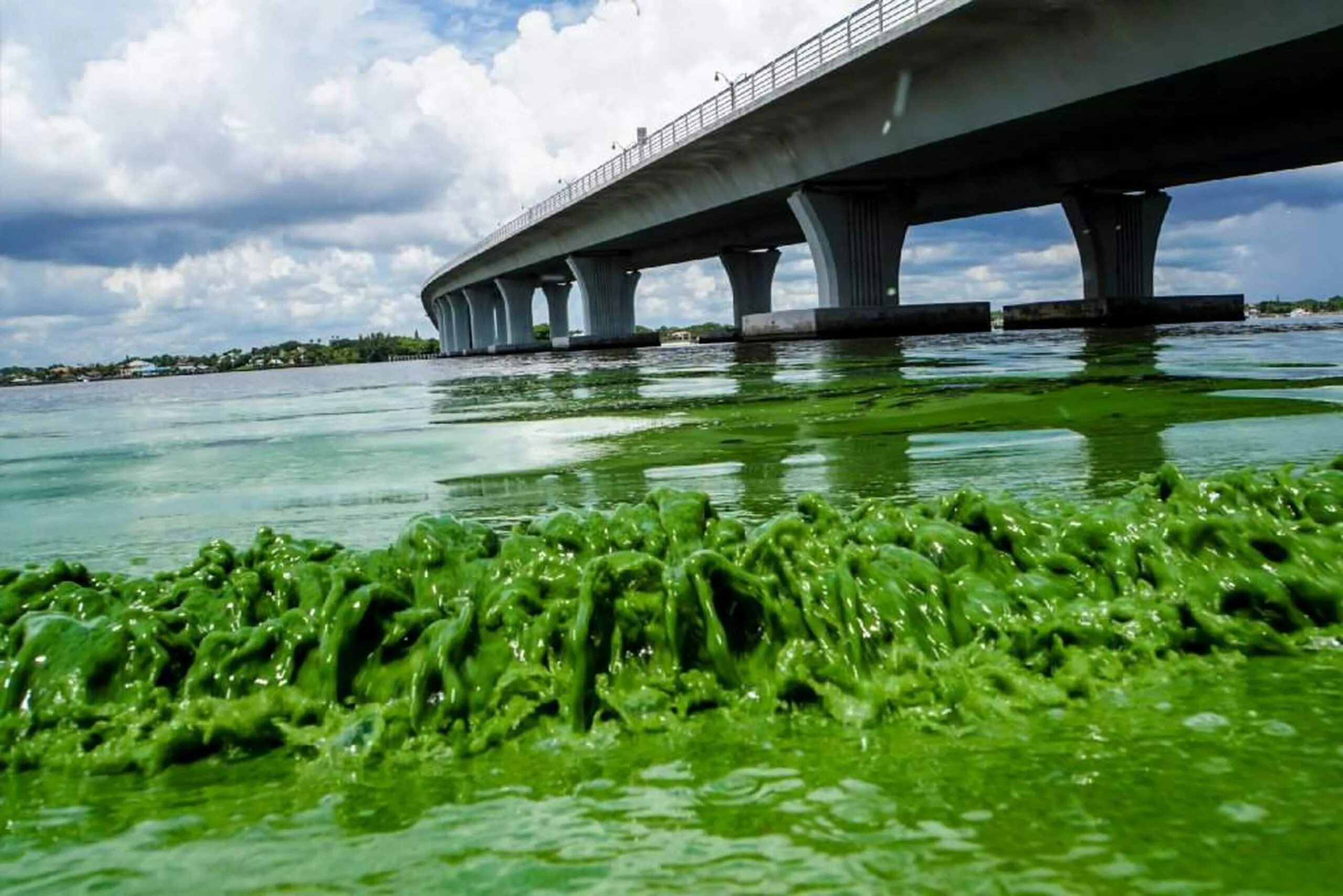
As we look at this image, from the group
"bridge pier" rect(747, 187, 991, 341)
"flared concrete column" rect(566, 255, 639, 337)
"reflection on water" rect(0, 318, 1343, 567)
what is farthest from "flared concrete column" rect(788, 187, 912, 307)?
"flared concrete column" rect(566, 255, 639, 337)

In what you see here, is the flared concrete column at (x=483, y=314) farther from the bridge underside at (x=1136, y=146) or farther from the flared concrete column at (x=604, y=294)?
the bridge underside at (x=1136, y=146)

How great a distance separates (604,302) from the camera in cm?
6750

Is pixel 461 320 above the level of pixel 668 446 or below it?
above

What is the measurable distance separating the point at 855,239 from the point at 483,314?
63.7m

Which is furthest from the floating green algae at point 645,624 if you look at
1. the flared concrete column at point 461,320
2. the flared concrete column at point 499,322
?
the flared concrete column at point 461,320

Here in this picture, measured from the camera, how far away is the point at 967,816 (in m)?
2.05

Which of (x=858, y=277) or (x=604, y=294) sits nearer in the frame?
(x=858, y=277)

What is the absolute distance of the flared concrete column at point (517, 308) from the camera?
3322 inches

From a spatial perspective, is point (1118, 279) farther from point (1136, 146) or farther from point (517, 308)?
point (517, 308)

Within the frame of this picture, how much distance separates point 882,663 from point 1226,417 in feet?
21.7

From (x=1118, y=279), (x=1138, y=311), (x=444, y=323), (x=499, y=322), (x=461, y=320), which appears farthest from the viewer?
(x=444, y=323)

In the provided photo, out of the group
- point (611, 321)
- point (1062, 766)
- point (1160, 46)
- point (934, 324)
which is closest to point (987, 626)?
point (1062, 766)

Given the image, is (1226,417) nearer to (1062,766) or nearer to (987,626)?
(987,626)

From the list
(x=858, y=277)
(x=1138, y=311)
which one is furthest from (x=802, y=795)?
(x=1138, y=311)
